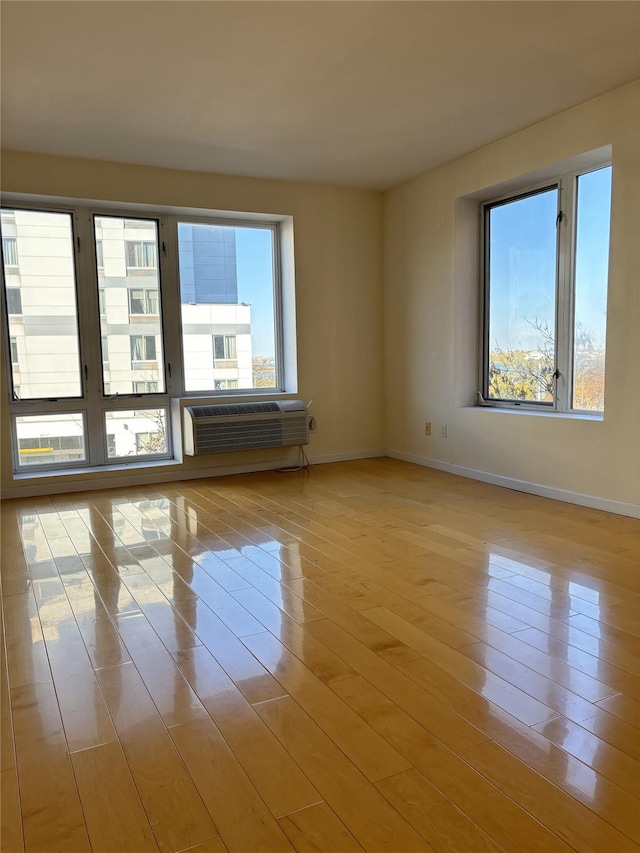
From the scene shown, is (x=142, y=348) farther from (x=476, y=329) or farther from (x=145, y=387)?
(x=476, y=329)

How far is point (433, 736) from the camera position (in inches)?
67.4

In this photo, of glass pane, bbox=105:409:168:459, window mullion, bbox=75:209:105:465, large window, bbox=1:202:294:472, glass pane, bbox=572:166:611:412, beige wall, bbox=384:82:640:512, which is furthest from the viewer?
glass pane, bbox=105:409:168:459

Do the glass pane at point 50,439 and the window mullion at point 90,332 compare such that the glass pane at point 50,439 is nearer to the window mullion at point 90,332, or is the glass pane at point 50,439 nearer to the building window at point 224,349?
the window mullion at point 90,332

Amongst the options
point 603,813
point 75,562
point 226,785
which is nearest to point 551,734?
point 603,813

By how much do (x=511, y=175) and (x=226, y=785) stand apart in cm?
449

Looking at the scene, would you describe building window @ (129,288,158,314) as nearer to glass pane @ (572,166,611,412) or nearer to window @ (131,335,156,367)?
window @ (131,335,156,367)

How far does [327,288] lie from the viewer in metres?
6.02

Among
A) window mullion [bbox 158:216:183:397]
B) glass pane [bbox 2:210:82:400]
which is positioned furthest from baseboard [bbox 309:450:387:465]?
glass pane [bbox 2:210:82:400]

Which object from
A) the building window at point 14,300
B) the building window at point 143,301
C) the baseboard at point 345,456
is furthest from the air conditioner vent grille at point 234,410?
the building window at point 14,300

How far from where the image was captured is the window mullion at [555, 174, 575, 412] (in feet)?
14.6

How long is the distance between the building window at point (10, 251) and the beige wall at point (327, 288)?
963 mm

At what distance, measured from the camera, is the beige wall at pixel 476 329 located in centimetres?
386

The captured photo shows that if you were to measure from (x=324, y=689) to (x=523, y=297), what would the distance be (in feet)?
12.7

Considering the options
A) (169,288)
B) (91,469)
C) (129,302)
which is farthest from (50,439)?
(169,288)
